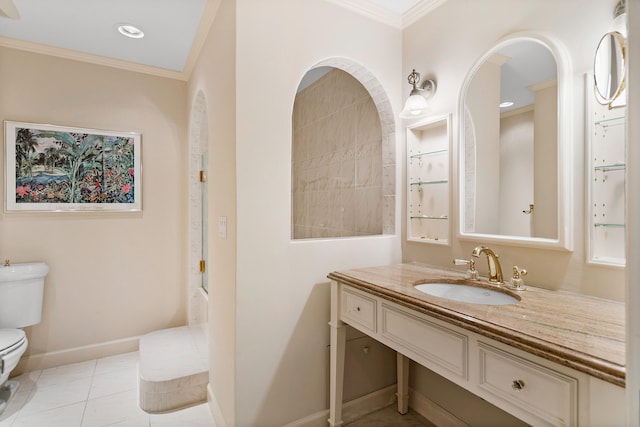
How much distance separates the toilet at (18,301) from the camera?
2027 mm

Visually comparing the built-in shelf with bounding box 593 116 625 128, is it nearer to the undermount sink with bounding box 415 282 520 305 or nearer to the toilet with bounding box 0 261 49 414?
the undermount sink with bounding box 415 282 520 305

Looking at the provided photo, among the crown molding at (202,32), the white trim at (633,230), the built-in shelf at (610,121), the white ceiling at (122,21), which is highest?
the white ceiling at (122,21)

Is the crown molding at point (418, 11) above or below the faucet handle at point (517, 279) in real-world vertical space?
above

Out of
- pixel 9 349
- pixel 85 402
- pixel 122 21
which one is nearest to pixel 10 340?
pixel 9 349

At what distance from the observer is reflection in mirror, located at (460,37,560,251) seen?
134 cm

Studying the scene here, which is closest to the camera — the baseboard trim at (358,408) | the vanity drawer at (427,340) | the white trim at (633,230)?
the white trim at (633,230)

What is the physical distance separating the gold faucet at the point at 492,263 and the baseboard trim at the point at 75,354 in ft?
9.20

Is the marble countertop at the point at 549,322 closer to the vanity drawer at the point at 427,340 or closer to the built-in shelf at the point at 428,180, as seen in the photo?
the vanity drawer at the point at 427,340

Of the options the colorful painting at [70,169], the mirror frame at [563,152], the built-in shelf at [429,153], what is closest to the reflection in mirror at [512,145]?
the mirror frame at [563,152]

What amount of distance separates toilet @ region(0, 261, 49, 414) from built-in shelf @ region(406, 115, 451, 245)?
2599 millimetres

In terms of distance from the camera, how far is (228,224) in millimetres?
Result: 1635

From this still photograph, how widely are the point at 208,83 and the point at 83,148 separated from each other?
1.28 metres

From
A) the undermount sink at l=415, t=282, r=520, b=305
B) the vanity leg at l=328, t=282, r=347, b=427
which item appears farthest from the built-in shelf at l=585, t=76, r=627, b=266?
the vanity leg at l=328, t=282, r=347, b=427

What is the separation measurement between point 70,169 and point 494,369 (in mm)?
3022
